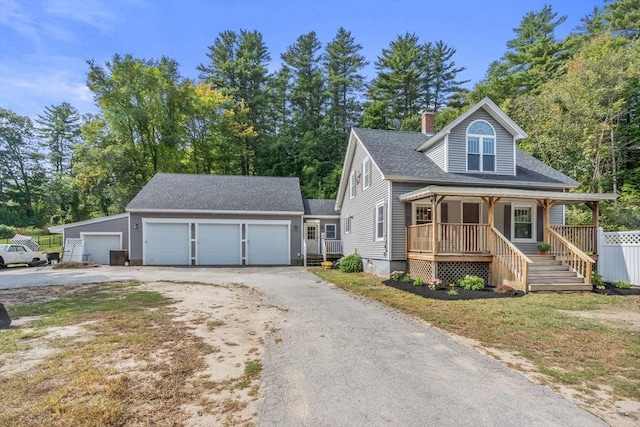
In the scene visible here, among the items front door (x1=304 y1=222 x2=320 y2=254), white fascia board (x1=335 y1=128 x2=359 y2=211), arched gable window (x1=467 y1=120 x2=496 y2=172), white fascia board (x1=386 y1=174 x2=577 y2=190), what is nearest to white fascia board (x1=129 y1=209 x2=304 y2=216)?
front door (x1=304 y1=222 x2=320 y2=254)

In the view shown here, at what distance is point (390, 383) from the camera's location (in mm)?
3879

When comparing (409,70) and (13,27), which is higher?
(409,70)

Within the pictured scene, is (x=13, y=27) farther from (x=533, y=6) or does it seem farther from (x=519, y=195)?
(x=533, y=6)

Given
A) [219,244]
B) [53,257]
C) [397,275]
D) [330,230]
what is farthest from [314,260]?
[53,257]

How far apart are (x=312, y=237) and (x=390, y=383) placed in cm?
1794

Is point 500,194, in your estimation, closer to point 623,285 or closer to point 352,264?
point 623,285

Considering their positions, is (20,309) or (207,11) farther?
(207,11)

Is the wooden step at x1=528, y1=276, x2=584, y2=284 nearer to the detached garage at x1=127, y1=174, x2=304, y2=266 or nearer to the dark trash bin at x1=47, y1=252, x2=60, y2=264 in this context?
the detached garage at x1=127, y1=174, x2=304, y2=266

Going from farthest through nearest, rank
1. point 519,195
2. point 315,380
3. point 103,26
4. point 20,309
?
point 519,195 < point 103,26 < point 20,309 < point 315,380

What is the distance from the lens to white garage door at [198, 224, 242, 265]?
63.6 ft

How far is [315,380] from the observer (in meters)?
3.95

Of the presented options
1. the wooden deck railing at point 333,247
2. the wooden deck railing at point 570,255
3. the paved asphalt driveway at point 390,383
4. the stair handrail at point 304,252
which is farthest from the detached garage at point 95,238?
the wooden deck railing at point 570,255

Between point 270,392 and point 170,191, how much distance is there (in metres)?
19.1

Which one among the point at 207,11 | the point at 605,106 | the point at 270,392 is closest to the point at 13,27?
the point at 207,11
